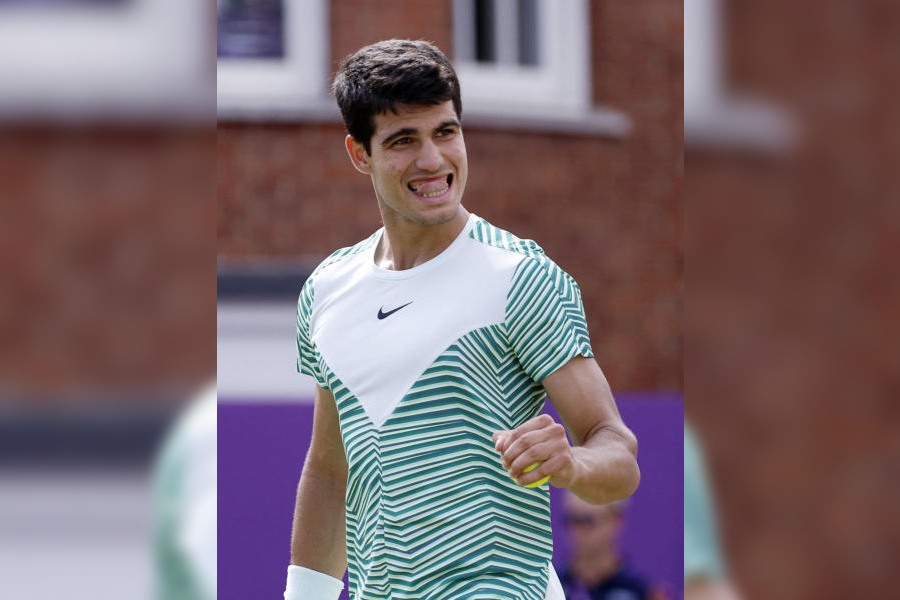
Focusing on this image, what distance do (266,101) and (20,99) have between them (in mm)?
5913

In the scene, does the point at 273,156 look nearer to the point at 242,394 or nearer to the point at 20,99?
the point at 242,394


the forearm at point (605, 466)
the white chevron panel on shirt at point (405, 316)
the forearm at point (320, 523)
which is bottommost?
the forearm at point (320, 523)

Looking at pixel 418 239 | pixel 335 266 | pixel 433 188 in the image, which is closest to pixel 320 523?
pixel 335 266

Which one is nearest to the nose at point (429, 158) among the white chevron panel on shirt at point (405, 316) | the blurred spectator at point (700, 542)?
the white chevron panel on shirt at point (405, 316)

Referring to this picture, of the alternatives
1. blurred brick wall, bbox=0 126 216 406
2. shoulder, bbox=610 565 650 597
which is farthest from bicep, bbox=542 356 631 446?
shoulder, bbox=610 565 650 597

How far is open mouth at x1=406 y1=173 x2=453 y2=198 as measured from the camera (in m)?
→ 2.28

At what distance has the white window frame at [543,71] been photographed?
6.95 meters

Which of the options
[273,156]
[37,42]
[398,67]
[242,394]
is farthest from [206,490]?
[273,156]

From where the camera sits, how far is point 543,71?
7117mm

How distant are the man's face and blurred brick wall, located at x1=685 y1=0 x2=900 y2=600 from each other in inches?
66.8

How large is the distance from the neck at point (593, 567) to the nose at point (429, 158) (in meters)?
2.89

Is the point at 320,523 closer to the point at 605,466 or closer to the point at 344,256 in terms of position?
the point at 344,256

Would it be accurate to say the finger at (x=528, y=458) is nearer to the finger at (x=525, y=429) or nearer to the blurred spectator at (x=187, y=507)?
the finger at (x=525, y=429)

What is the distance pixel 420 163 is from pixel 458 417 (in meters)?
0.47
